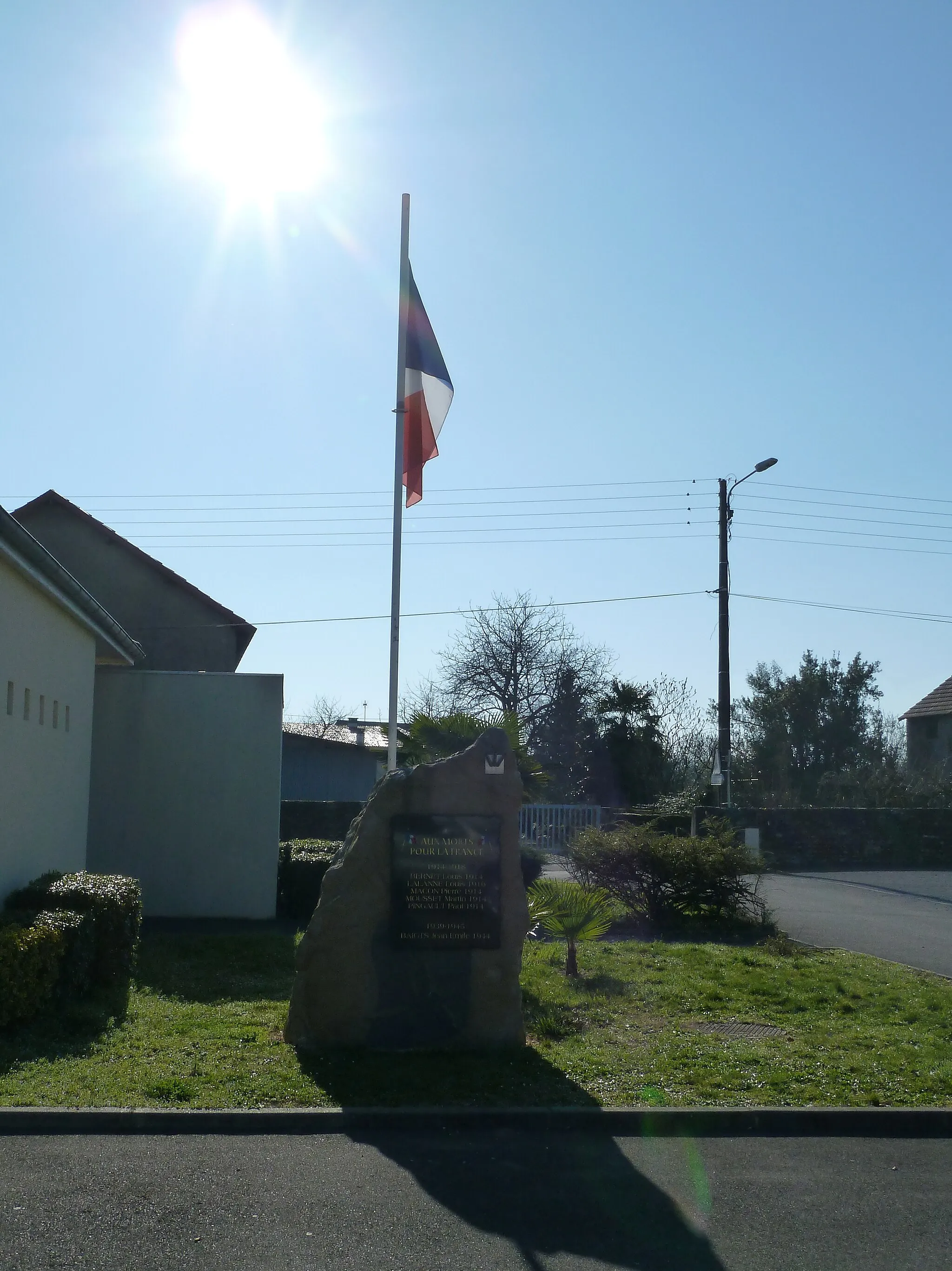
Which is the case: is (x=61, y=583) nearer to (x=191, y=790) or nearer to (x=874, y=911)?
(x=191, y=790)

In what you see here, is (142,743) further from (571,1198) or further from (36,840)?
(571,1198)

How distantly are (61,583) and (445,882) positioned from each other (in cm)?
511

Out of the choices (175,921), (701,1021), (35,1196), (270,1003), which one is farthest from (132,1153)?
(175,921)

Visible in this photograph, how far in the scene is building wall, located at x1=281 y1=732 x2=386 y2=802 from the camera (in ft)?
103

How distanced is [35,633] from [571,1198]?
7894 mm

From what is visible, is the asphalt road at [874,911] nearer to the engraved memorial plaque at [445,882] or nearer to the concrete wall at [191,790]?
the engraved memorial plaque at [445,882]

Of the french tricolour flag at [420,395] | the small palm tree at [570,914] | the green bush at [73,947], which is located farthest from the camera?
the french tricolour flag at [420,395]

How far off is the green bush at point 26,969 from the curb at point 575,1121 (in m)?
1.85

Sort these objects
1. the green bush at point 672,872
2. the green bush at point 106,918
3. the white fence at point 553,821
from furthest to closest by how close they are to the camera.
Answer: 1. the white fence at point 553,821
2. the green bush at point 672,872
3. the green bush at point 106,918

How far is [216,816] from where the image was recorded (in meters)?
15.3

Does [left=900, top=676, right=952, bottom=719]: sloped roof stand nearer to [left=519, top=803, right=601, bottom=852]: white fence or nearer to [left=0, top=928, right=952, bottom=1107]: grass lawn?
[left=519, top=803, right=601, bottom=852]: white fence

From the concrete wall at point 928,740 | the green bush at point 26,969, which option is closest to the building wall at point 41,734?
the green bush at point 26,969

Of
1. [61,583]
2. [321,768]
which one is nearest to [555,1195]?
[61,583]

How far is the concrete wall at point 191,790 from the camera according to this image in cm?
Answer: 1520
